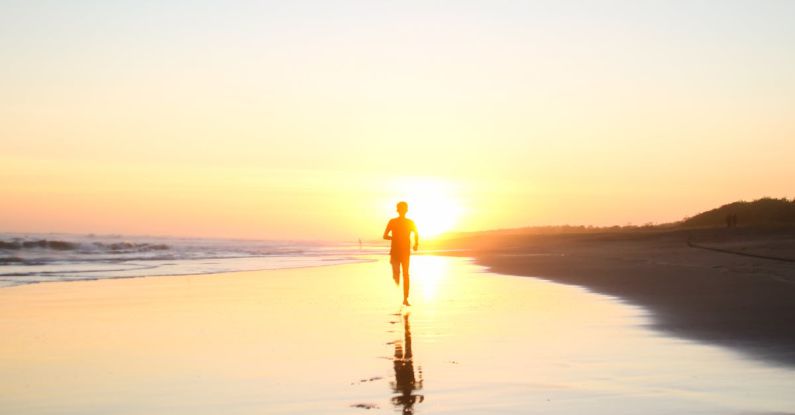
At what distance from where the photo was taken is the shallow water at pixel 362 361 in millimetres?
7055

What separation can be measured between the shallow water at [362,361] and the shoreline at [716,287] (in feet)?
1.94

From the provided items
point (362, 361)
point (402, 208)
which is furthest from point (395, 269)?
point (362, 361)

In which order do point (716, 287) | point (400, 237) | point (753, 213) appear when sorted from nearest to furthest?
1. point (400, 237)
2. point (716, 287)
3. point (753, 213)

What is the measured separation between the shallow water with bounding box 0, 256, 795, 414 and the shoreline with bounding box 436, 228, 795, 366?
59cm

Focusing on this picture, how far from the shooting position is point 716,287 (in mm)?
18172

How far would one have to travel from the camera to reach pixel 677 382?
7.78 meters

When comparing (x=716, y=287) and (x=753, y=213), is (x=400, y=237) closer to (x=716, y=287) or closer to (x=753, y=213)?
(x=716, y=287)

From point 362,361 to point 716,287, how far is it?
11.6 metres

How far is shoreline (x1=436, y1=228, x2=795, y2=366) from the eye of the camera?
1101 centimetres

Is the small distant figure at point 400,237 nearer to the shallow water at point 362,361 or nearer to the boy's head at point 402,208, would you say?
the boy's head at point 402,208

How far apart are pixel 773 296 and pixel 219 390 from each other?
38.6 feet

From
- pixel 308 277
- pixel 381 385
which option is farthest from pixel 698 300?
pixel 308 277

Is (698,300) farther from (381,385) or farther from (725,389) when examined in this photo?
(381,385)

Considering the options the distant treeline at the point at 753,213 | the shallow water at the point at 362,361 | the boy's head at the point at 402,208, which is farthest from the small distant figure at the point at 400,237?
the distant treeline at the point at 753,213
